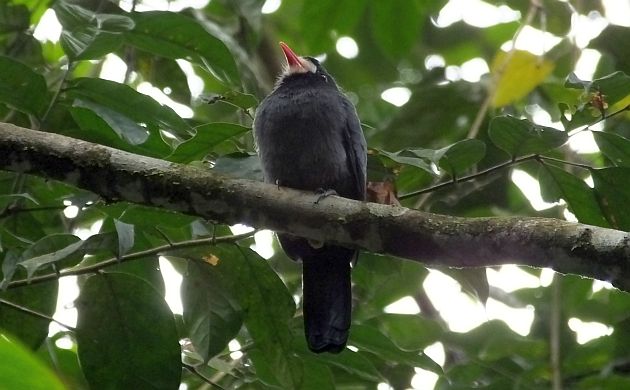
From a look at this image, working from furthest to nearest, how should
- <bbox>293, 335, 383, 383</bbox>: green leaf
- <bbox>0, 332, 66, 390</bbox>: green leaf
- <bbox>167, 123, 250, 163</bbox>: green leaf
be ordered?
<bbox>293, 335, 383, 383</bbox>: green leaf → <bbox>167, 123, 250, 163</bbox>: green leaf → <bbox>0, 332, 66, 390</bbox>: green leaf

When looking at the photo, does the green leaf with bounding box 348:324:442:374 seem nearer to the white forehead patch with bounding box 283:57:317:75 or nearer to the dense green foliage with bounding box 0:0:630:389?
the dense green foliage with bounding box 0:0:630:389

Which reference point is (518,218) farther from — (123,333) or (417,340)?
(417,340)

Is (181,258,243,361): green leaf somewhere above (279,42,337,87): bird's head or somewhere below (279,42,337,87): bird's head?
below

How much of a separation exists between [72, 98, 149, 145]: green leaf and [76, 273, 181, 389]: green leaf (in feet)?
1.29

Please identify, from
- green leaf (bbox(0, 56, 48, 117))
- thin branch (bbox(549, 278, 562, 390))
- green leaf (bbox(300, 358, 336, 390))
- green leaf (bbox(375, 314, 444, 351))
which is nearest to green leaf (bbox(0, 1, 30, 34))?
green leaf (bbox(0, 56, 48, 117))

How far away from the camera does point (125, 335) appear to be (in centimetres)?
226

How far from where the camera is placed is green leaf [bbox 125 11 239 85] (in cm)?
264

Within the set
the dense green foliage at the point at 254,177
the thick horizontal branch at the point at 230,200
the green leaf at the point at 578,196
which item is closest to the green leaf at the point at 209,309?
the dense green foliage at the point at 254,177

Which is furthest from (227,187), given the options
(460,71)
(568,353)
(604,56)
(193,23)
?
(460,71)

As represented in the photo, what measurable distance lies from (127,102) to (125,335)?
733 millimetres

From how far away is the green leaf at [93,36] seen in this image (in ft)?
7.73

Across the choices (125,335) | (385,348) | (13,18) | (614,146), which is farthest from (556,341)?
(13,18)

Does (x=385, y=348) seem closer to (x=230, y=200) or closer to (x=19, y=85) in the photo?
(x=230, y=200)

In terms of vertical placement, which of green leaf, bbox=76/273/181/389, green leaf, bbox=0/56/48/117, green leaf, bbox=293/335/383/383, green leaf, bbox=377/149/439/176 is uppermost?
green leaf, bbox=0/56/48/117
